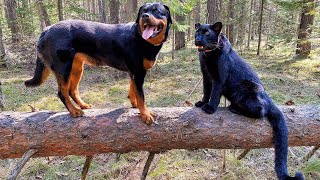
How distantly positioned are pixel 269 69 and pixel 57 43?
1067cm

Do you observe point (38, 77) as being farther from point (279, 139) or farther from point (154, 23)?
point (279, 139)

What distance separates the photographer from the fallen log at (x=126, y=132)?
11.4ft

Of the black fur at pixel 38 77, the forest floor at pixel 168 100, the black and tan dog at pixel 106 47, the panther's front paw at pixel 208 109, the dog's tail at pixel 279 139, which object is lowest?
the forest floor at pixel 168 100

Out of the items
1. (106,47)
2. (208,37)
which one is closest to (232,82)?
(208,37)

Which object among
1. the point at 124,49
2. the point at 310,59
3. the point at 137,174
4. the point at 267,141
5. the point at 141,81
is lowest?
the point at 310,59

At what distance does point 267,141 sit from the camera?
11.8 ft

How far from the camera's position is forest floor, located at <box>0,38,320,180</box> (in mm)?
4805

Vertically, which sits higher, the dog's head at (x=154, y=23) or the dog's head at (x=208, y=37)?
the dog's head at (x=154, y=23)

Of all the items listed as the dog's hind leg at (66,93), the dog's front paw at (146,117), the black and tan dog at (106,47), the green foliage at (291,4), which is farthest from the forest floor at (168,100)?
the green foliage at (291,4)

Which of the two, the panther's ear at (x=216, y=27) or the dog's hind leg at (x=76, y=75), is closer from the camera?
the panther's ear at (x=216, y=27)

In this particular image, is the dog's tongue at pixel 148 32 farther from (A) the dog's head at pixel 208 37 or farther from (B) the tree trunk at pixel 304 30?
(B) the tree trunk at pixel 304 30

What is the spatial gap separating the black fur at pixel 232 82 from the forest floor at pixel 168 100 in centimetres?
136

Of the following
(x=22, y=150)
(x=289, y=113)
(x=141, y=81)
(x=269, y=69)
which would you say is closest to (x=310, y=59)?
(x=269, y=69)

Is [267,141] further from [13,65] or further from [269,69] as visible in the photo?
[13,65]
